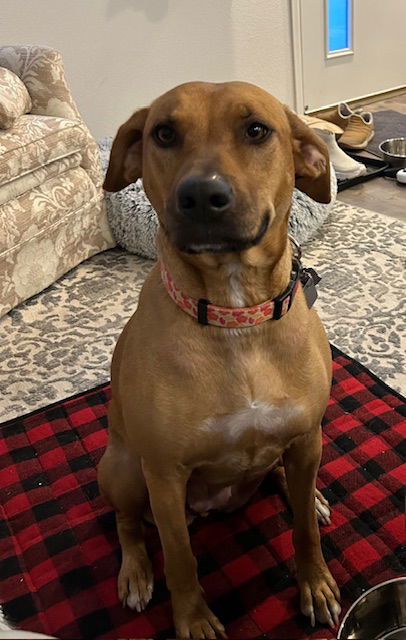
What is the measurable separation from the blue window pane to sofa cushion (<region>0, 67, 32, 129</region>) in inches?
106

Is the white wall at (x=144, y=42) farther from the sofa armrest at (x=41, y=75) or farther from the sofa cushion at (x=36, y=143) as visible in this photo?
the sofa cushion at (x=36, y=143)

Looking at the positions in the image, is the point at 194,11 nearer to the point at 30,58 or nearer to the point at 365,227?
the point at 30,58

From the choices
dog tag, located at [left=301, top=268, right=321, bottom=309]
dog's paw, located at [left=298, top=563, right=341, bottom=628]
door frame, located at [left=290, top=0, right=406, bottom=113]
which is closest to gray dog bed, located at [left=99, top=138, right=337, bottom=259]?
dog tag, located at [left=301, top=268, right=321, bottom=309]

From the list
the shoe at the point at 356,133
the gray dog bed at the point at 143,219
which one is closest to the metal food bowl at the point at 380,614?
the gray dog bed at the point at 143,219

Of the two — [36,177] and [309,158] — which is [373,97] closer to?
[36,177]

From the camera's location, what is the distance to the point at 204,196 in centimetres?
93

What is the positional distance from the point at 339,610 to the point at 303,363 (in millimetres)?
525

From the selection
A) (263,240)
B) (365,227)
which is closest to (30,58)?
(365,227)

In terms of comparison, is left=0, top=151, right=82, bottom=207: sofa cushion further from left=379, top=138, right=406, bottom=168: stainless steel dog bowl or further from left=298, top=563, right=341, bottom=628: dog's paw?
left=379, top=138, right=406, bottom=168: stainless steel dog bowl

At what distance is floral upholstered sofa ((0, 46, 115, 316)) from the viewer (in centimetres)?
233

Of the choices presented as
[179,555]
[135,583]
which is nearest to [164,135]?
[179,555]

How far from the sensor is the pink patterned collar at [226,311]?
1.08 m

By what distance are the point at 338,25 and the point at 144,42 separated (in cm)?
164

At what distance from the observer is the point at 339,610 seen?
4.15 feet
